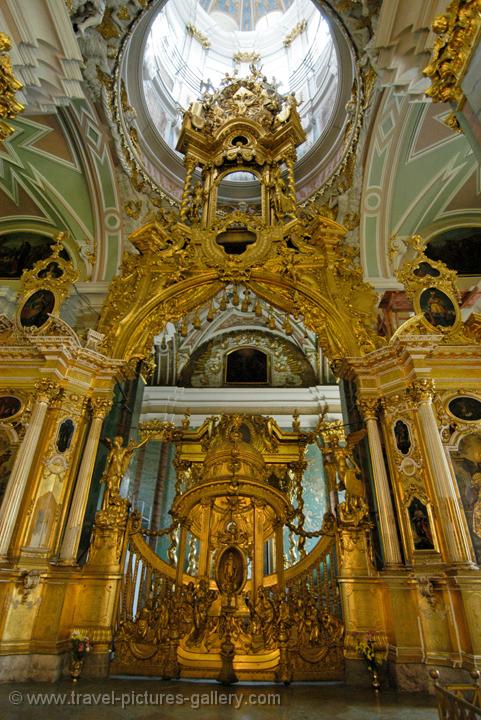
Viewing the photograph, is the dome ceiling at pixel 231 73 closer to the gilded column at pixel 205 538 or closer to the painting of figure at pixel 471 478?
the painting of figure at pixel 471 478

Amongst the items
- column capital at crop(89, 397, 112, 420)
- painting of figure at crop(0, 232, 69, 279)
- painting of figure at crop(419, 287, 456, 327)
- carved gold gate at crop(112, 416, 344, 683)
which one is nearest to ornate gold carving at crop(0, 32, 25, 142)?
column capital at crop(89, 397, 112, 420)

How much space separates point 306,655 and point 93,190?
11269 millimetres

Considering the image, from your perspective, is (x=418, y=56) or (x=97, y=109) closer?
(x=418, y=56)

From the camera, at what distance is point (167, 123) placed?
Result: 14.4 meters

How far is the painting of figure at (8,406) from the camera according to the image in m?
7.39

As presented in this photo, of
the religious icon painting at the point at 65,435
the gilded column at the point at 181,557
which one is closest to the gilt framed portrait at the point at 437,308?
the gilded column at the point at 181,557

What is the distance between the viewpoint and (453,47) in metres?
4.36

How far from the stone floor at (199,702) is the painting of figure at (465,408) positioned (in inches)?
159

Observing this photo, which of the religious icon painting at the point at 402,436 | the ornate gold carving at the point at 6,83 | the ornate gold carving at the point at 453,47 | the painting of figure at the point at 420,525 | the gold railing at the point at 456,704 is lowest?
the gold railing at the point at 456,704

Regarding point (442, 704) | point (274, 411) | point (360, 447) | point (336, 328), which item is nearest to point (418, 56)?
point (336, 328)

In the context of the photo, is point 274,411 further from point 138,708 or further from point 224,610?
point 138,708

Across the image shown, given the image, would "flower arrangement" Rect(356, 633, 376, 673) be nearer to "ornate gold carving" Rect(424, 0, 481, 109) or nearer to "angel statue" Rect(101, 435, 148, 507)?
"angel statue" Rect(101, 435, 148, 507)

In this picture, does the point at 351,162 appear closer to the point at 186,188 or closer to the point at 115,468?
the point at 186,188

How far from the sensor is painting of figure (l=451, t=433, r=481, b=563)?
6.11m
